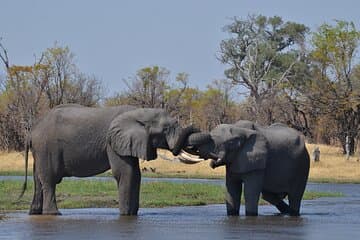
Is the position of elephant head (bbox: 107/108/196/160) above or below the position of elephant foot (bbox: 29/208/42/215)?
above

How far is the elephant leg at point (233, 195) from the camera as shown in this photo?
22828 millimetres

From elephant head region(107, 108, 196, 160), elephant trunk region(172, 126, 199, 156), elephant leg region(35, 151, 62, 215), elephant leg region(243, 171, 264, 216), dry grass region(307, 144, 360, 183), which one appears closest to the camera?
elephant trunk region(172, 126, 199, 156)

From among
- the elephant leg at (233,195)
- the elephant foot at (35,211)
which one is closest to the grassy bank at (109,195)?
the elephant foot at (35,211)

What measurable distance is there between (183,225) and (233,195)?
2701mm

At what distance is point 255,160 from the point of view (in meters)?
22.8

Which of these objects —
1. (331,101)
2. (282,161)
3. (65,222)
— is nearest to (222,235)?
(65,222)

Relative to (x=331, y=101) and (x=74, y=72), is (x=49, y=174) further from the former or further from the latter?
(x=74, y=72)

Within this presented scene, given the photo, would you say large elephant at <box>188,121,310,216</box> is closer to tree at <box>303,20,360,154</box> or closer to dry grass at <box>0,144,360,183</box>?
dry grass at <box>0,144,360,183</box>

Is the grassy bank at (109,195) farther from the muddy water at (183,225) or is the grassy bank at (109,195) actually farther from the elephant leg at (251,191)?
the elephant leg at (251,191)

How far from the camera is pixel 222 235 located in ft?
60.5

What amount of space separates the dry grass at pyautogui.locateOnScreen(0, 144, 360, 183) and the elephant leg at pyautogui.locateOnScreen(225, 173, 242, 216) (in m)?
19.9

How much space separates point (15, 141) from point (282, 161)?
Answer: 3991 cm

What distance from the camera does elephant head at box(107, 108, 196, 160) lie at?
22.4 meters

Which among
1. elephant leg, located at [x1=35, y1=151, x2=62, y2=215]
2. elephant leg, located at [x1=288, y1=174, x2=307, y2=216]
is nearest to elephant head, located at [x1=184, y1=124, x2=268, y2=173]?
elephant leg, located at [x1=288, y1=174, x2=307, y2=216]
